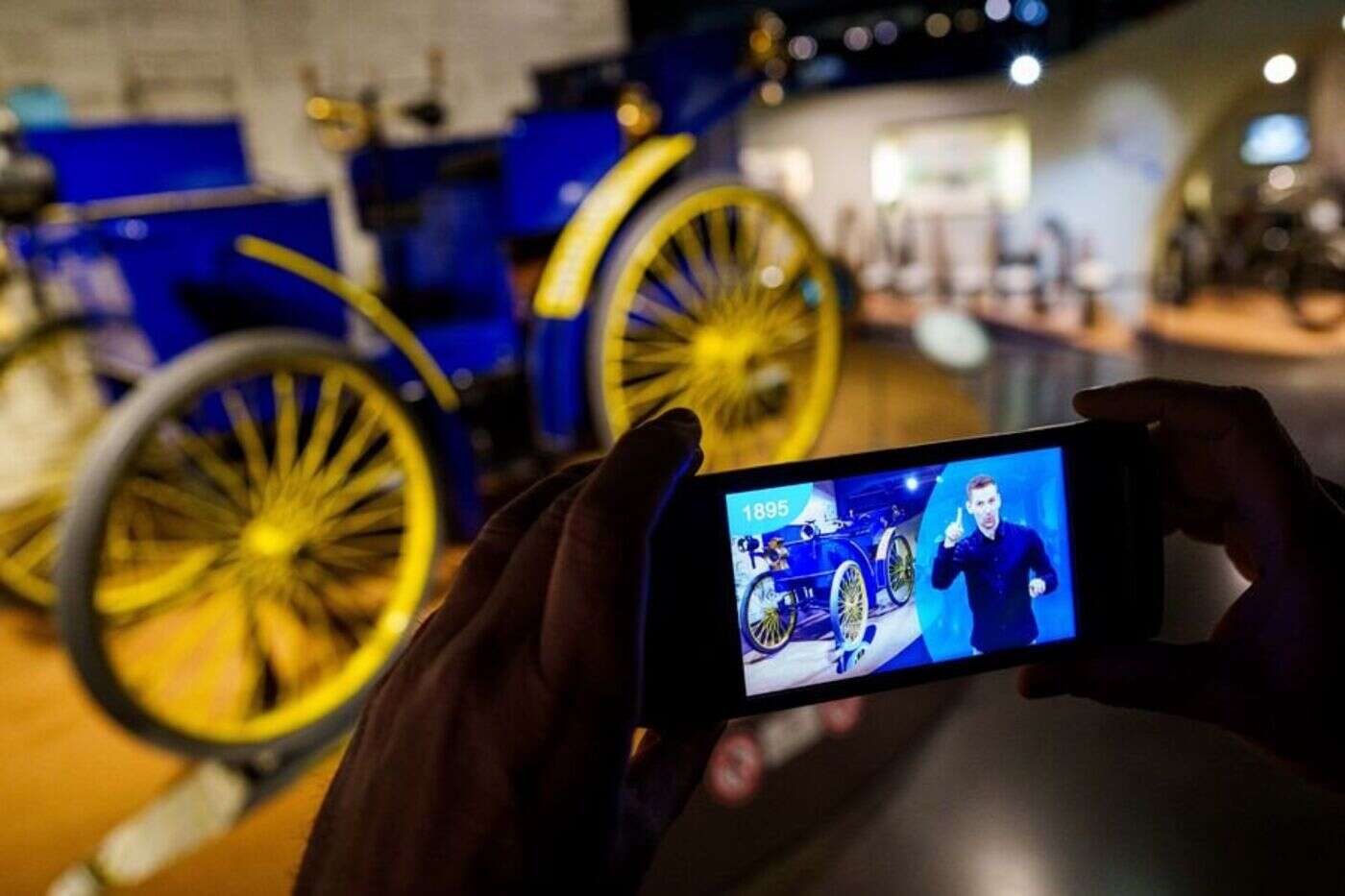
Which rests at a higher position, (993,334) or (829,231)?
(829,231)

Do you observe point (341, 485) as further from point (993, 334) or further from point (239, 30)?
point (993, 334)

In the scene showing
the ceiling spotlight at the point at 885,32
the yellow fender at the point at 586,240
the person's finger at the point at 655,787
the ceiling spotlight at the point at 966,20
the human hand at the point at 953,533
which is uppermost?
the ceiling spotlight at the point at 885,32

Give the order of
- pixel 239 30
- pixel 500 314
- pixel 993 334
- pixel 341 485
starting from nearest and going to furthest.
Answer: pixel 341 485
pixel 500 314
pixel 239 30
pixel 993 334

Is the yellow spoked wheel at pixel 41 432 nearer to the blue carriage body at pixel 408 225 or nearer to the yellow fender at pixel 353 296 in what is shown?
the blue carriage body at pixel 408 225

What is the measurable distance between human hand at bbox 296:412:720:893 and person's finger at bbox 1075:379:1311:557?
1.15ft

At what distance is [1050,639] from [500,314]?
166 centimetres

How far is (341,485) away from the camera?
163 cm

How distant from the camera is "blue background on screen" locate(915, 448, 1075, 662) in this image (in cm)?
63

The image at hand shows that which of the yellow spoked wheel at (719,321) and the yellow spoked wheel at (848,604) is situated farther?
the yellow spoked wheel at (719,321)

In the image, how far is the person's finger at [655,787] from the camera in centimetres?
52

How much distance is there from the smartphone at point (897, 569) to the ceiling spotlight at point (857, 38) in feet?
16.2

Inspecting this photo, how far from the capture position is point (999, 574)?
641 mm

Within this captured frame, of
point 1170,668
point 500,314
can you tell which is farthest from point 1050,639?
point 500,314

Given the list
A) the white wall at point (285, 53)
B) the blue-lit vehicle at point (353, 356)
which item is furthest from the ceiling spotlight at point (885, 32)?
the blue-lit vehicle at point (353, 356)
